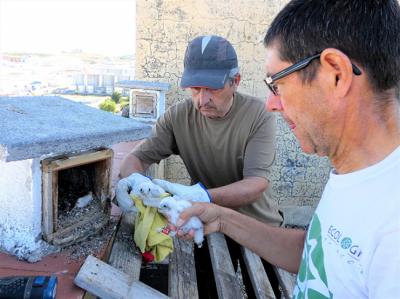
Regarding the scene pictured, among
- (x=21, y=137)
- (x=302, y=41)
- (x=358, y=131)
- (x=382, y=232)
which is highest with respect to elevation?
(x=302, y=41)

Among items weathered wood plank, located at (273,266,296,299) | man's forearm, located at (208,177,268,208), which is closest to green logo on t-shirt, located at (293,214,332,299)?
weathered wood plank, located at (273,266,296,299)

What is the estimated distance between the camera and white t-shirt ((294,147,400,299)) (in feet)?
2.91

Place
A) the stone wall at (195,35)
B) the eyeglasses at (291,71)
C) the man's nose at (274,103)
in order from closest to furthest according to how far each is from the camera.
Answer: the eyeglasses at (291,71) < the man's nose at (274,103) < the stone wall at (195,35)

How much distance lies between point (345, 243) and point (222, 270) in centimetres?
82

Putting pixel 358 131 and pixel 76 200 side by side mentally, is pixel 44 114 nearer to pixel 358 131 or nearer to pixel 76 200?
pixel 76 200

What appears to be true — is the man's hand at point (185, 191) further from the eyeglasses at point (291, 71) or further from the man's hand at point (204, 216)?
the eyeglasses at point (291, 71)

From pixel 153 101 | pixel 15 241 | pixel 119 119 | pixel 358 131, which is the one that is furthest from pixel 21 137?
pixel 153 101

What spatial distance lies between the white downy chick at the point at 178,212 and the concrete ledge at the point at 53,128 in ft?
1.05

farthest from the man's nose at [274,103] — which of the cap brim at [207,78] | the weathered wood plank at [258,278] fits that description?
the cap brim at [207,78]

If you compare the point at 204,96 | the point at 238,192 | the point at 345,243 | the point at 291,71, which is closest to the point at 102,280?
the point at 345,243

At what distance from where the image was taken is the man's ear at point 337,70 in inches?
38.8

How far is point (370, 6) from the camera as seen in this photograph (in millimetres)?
1011

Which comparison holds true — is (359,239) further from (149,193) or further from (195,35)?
(195,35)

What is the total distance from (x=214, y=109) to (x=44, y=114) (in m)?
1.06
